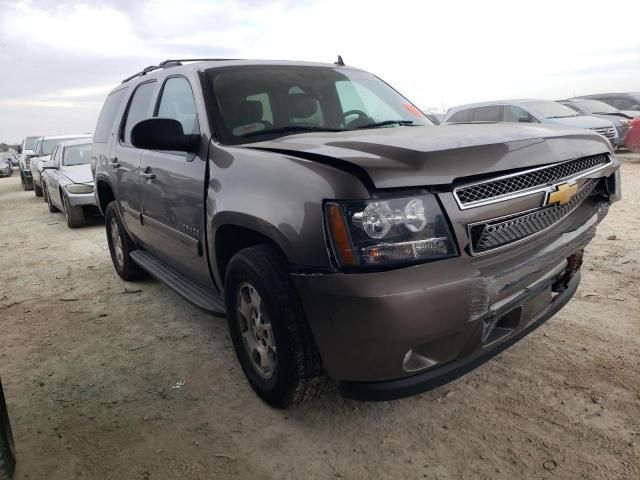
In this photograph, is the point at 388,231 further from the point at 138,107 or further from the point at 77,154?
the point at 77,154

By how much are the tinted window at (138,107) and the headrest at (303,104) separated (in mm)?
1274

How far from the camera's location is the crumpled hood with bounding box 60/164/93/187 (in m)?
8.05

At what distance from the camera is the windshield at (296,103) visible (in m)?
2.82

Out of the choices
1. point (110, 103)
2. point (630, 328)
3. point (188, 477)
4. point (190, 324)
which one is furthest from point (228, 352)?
point (110, 103)

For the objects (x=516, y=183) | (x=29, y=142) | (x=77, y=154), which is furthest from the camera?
(x=29, y=142)

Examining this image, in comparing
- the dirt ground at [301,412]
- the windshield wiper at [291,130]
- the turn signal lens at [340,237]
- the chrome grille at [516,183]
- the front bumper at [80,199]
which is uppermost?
the windshield wiper at [291,130]

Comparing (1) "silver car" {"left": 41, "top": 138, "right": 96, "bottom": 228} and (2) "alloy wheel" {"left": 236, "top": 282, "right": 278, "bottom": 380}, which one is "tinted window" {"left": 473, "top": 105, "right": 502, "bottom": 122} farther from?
(2) "alloy wheel" {"left": 236, "top": 282, "right": 278, "bottom": 380}

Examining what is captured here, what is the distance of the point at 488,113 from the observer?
10664 millimetres

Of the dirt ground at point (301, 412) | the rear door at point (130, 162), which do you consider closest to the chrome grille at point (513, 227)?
the dirt ground at point (301, 412)

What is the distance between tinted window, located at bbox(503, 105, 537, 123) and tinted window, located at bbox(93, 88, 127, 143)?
27.1 ft

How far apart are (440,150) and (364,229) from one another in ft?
1.45

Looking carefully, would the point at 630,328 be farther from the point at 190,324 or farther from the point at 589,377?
the point at 190,324

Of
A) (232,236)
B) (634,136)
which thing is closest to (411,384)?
(232,236)

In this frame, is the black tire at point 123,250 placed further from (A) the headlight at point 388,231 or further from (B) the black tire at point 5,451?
(A) the headlight at point 388,231
